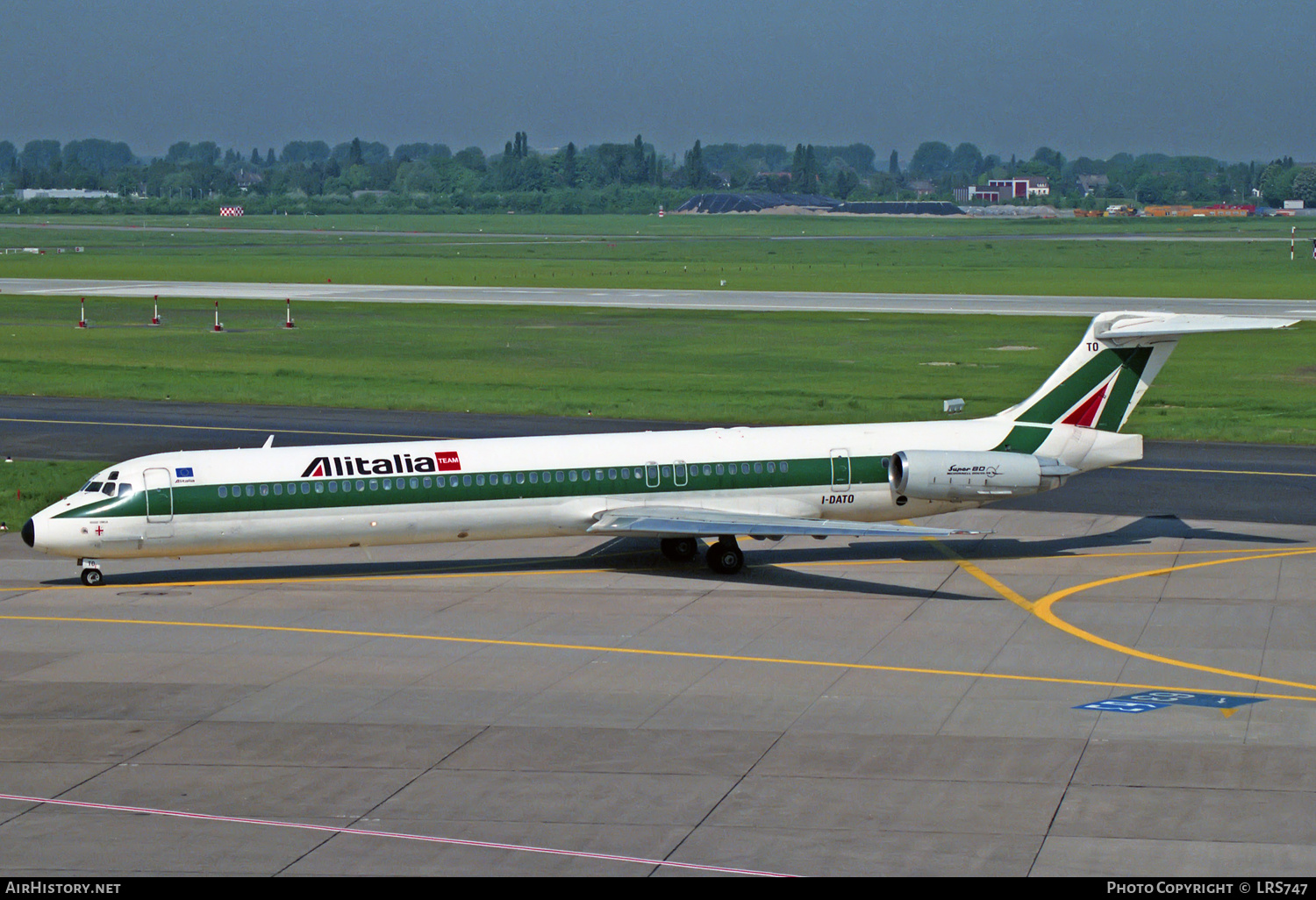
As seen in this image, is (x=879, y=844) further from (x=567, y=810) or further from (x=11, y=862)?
(x=11, y=862)

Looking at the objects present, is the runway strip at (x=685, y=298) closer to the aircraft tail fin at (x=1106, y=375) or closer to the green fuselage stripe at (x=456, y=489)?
the aircraft tail fin at (x=1106, y=375)

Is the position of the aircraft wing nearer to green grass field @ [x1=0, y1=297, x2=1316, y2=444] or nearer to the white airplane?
the white airplane

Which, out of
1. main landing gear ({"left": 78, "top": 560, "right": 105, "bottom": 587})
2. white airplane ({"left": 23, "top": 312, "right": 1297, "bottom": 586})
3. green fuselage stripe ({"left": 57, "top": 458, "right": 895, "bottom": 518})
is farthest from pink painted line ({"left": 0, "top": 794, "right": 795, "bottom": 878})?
main landing gear ({"left": 78, "top": 560, "right": 105, "bottom": 587})

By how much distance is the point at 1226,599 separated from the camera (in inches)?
1303

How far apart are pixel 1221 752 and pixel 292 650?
1650 cm

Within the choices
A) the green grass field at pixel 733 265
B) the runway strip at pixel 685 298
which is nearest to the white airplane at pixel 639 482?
the runway strip at pixel 685 298

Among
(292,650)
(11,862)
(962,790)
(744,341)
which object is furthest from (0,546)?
(744,341)

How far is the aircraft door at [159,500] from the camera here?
33.9 metres

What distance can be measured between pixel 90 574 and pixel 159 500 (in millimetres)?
2856

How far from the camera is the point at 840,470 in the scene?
36.7 metres

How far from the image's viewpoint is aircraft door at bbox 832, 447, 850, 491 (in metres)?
36.6

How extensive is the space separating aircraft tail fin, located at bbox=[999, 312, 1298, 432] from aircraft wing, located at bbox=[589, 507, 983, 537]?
16.0 feet

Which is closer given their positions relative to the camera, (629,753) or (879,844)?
(879,844)

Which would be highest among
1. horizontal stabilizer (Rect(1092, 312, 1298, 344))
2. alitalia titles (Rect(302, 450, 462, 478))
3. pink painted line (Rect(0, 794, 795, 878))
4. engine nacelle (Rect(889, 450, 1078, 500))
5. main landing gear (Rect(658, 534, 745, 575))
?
horizontal stabilizer (Rect(1092, 312, 1298, 344))
